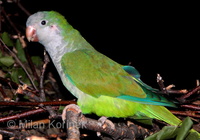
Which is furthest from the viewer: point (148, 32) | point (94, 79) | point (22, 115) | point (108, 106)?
point (148, 32)

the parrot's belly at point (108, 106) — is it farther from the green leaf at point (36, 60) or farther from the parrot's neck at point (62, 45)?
the green leaf at point (36, 60)

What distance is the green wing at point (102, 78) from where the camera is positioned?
6.93 ft

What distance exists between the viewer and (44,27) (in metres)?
2.48

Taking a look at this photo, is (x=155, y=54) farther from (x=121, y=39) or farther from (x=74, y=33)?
(x=74, y=33)

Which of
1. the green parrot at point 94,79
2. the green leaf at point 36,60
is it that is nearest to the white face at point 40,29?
the green parrot at point 94,79

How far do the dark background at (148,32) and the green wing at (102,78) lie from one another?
2.18m

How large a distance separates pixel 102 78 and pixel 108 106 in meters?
0.29

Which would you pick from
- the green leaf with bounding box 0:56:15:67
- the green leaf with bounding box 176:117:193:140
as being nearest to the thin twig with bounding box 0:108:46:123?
the green leaf with bounding box 0:56:15:67

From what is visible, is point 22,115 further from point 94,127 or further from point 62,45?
point 62,45

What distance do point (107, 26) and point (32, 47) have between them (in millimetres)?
1878

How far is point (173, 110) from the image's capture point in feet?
7.60

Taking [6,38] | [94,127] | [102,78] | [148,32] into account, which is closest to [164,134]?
[94,127]

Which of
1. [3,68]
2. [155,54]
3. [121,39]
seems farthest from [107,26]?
[3,68]

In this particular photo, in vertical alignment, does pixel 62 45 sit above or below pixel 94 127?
above
